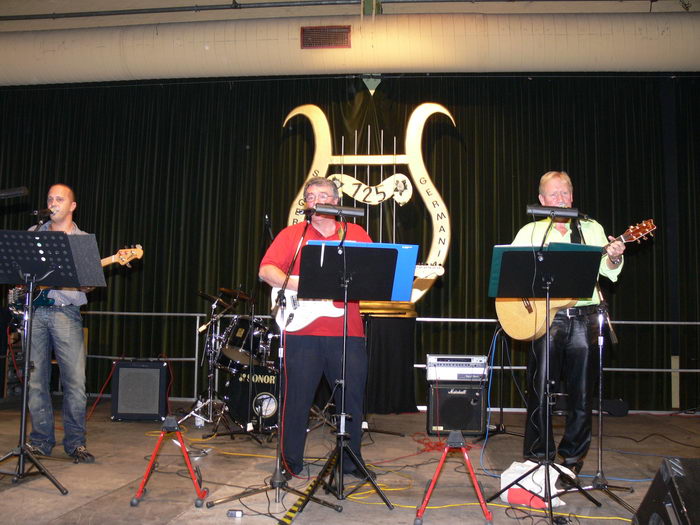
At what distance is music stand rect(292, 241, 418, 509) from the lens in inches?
117

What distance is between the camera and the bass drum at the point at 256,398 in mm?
5102

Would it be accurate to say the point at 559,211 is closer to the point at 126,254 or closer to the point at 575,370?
the point at 575,370

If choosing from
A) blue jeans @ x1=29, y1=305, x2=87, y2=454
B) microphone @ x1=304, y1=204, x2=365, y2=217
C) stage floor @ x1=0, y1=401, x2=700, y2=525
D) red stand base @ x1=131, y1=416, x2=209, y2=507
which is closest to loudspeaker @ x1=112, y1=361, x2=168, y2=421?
stage floor @ x1=0, y1=401, x2=700, y2=525

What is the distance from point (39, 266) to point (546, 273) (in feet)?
8.92

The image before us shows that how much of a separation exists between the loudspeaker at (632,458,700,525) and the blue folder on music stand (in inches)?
55.0

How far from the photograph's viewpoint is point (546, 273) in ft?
9.91

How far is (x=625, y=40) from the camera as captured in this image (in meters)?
6.82

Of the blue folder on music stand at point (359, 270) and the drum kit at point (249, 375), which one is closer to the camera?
the blue folder on music stand at point (359, 270)

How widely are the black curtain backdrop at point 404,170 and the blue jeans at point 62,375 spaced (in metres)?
3.52

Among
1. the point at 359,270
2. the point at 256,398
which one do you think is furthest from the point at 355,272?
the point at 256,398

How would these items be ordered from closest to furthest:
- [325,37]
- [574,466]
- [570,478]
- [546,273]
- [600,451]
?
1. [546,273]
2. [570,478]
3. [600,451]
4. [574,466]
5. [325,37]

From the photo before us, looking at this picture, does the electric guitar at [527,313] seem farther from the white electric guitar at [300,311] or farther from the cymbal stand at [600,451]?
the white electric guitar at [300,311]

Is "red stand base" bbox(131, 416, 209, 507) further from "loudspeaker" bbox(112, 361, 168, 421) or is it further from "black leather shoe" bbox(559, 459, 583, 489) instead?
"loudspeaker" bbox(112, 361, 168, 421)

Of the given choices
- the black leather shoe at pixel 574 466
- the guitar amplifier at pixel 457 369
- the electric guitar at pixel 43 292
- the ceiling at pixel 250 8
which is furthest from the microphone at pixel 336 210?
the ceiling at pixel 250 8
